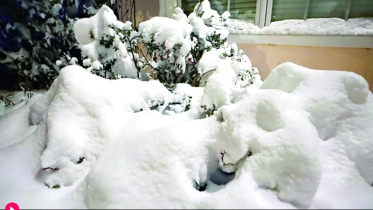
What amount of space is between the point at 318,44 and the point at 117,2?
3202mm

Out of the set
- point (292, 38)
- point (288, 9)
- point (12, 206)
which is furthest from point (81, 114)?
point (288, 9)

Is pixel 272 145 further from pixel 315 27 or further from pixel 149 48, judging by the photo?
pixel 315 27

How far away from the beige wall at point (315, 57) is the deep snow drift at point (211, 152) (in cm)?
128

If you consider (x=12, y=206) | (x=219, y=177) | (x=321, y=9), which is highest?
(x=321, y=9)

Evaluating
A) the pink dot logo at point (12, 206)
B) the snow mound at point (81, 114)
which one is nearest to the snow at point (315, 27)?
the snow mound at point (81, 114)

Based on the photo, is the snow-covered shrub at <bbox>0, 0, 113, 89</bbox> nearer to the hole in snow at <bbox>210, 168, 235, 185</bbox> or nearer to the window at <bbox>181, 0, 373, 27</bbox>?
the window at <bbox>181, 0, 373, 27</bbox>

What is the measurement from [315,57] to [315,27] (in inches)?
13.7

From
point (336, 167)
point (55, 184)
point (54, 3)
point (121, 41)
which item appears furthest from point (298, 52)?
point (54, 3)

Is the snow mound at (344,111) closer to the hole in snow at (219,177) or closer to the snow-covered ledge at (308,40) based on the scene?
the hole in snow at (219,177)

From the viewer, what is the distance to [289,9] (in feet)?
9.33

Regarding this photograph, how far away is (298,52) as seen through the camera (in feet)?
9.07

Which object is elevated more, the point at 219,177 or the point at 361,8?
the point at 361,8

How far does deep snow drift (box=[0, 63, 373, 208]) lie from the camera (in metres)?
1.04

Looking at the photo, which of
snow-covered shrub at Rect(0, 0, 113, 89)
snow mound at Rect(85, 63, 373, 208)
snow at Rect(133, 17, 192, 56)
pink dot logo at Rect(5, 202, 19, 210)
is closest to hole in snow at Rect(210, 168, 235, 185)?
snow mound at Rect(85, 63, 373, 208)
